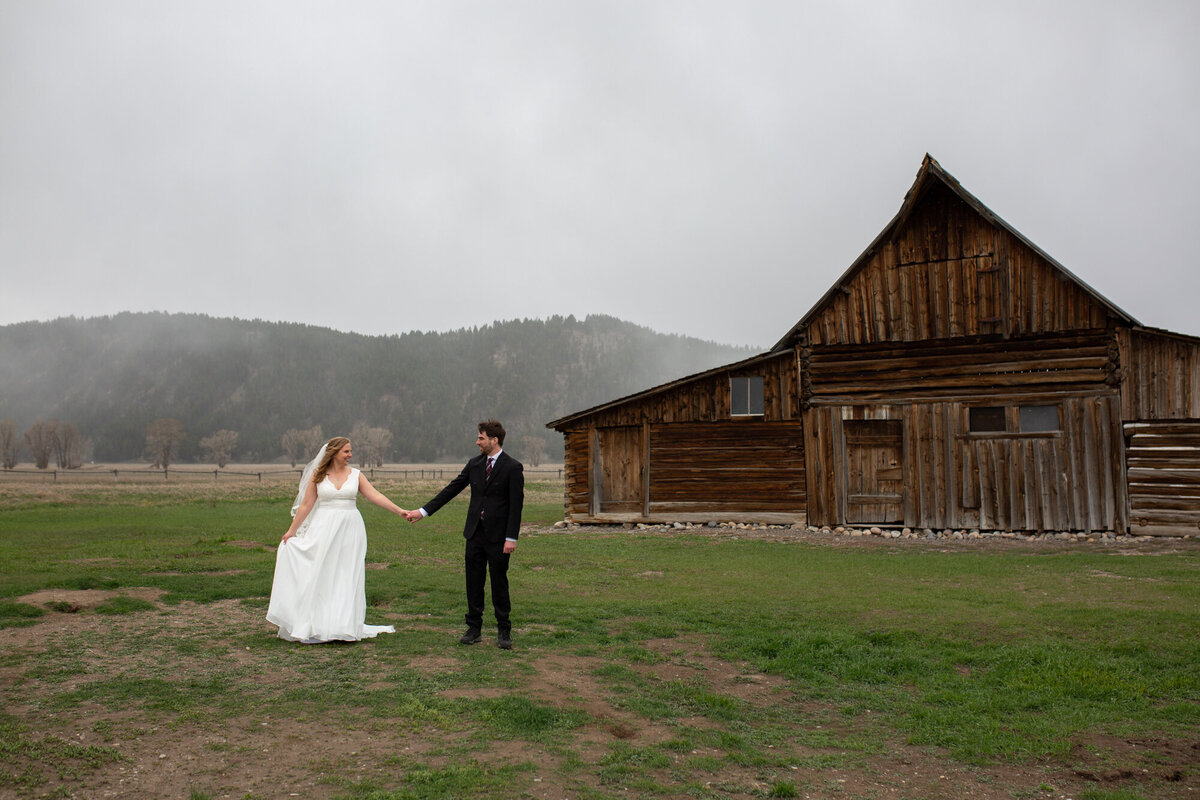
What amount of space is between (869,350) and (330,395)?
173471 millimetres

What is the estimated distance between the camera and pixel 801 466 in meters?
23.7

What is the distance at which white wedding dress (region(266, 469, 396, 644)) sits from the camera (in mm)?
8367

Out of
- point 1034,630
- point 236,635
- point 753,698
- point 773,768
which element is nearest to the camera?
point 773,768

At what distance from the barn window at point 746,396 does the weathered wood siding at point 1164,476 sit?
9.36 metres

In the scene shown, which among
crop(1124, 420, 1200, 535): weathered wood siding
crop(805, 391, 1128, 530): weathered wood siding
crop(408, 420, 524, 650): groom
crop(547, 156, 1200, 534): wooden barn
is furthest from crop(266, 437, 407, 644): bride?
crop(1124, 420, 1200, 535): weathered wood siding

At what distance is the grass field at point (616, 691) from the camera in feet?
16.4

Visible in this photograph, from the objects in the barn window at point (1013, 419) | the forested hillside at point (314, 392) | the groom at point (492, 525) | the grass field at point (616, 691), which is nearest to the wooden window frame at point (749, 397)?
the barn window at point (1013, 419)

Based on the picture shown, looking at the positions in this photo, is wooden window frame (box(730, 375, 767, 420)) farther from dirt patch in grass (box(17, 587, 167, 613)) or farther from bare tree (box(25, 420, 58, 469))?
bare tree (box(25, 420, 58, 469))

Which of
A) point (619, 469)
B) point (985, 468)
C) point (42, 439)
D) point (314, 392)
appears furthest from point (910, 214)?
point (314, 392)

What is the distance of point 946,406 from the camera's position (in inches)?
874

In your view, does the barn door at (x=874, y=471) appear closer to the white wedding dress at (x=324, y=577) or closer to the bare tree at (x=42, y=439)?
the white wedding dress at (x=324, y=577)

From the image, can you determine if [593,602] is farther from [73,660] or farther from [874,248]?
[874,248]

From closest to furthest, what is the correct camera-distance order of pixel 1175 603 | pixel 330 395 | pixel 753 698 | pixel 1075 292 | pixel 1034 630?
pixel 753 698
pixel 1034 630
pixel 1175 603
pixel 1075 292
pixel 330 395

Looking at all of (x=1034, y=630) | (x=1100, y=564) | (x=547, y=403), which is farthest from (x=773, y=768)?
(x=547, y=403)
